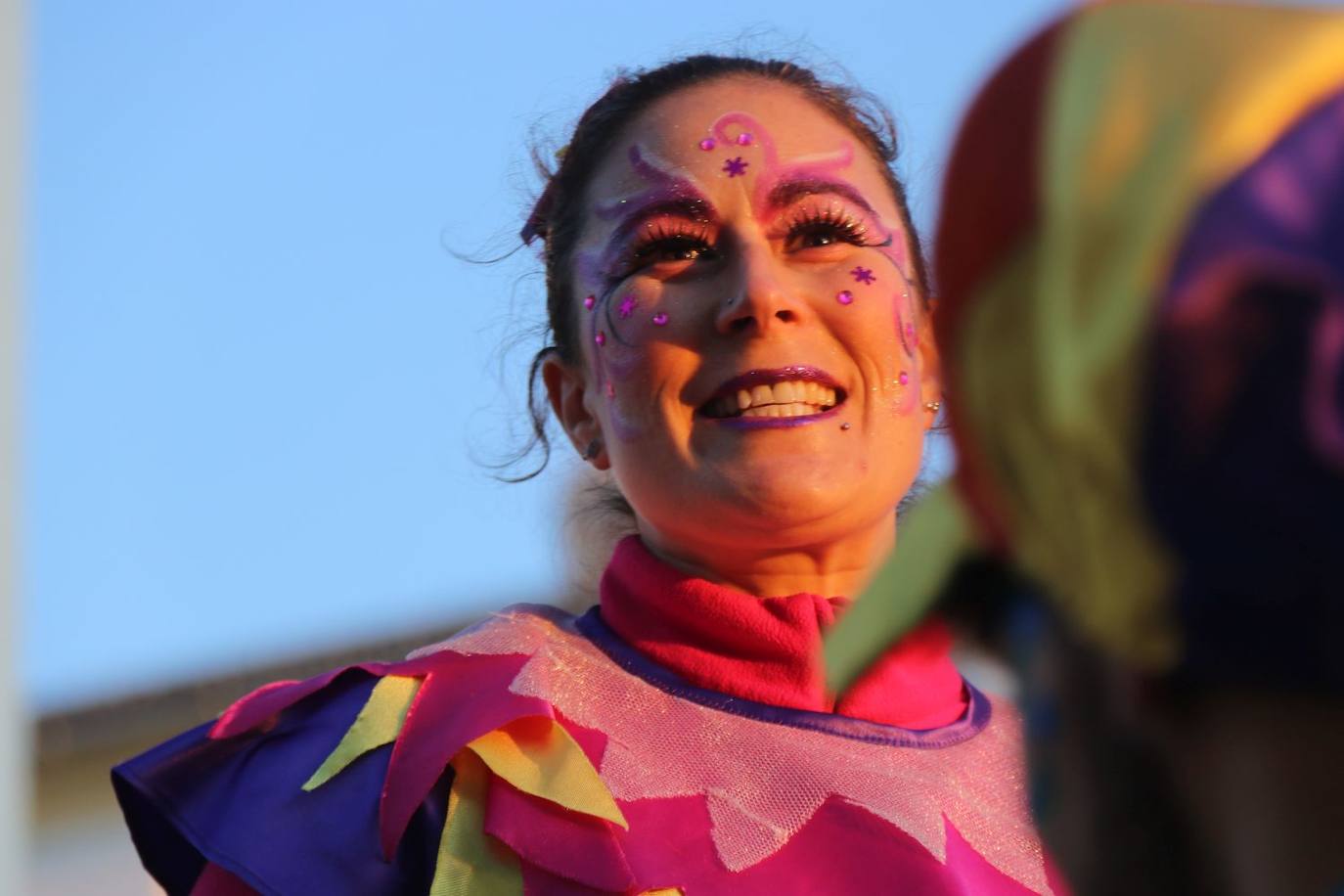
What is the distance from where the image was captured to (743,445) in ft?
7.59

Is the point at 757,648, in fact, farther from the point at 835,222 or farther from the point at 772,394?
the point at 835,222

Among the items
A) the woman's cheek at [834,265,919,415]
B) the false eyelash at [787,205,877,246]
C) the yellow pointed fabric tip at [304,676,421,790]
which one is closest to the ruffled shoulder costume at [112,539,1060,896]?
the yellow pointed fabric tip at [304,676,421,790]

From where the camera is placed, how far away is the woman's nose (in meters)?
2.34

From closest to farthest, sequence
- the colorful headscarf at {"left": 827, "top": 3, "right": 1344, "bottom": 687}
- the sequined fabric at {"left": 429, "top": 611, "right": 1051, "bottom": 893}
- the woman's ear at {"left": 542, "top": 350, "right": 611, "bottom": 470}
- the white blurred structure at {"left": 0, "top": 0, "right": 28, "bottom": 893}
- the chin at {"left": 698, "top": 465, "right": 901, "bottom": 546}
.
A: the colorful headscarf at {"left": 827, "top": 3, "right": 1344, "bottom": 687}, the sequined fabric at {"left": 429, "top": 611, "right": 1051, "bottom": 893}, the chin at {"left": 698, "top": 465, "right": 901, "bottom": 546}, the woman's ear at {"left": 542, "top": 350, "right": 611, "bottom": 470}, the white blurred structure at {"left": 0, "top": 0, "right": 28, "bottom": 893}

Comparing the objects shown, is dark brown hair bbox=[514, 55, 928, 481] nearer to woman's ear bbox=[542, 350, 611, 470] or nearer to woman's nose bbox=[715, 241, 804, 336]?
woman's ear bbox=[542, 350, 611, 470]

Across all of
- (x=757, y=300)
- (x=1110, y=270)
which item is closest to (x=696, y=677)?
(x=757, y=300)

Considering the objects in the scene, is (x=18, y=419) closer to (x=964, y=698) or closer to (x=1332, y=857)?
(x=964, y=698)

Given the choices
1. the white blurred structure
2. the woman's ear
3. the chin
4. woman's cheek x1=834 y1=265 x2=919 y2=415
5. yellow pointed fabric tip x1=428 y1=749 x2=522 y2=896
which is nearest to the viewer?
yellow pointed fabric tip x1=428 y1=749 x2=522 y2=896

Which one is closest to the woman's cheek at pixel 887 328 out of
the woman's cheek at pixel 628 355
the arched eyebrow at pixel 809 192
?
the arched eyebrow at pixel 809 192

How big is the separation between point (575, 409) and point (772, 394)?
16.3 inches

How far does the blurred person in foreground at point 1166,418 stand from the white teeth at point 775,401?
1.31 meters

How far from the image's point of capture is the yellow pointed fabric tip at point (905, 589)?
1.05 metres

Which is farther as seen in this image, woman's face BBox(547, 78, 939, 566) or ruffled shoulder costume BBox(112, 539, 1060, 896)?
woman's face BBox(547, 78, 939, 566)

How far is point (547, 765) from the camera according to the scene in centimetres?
216
